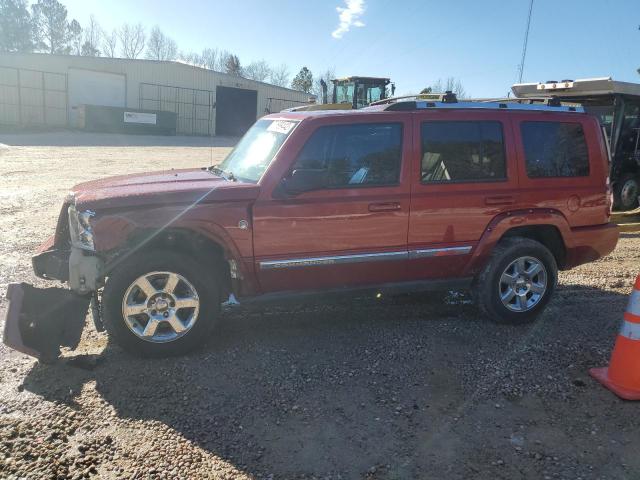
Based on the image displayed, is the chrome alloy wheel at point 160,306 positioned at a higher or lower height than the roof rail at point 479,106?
lower

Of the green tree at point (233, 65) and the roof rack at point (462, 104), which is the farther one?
the green tree at point (233, 65)

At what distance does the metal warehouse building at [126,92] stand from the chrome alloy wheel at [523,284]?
27627mm

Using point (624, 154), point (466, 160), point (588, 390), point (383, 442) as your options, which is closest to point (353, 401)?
point (383, 442)

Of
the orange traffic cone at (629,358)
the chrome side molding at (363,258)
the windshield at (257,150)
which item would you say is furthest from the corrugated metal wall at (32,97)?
the orange traffic cone at (629,358)

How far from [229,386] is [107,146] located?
78.7ft

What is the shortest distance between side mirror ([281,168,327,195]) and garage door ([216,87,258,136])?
133 feet

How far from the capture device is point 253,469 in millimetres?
2861

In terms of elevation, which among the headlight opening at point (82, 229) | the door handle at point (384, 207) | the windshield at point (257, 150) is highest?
the windshield at point (257, 150)

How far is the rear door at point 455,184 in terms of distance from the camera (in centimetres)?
454

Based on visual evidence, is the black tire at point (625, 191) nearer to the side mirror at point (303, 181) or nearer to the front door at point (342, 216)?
the front door at point (342, 216)

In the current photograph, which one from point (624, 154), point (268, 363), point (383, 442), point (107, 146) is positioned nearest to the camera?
point (383, 442)

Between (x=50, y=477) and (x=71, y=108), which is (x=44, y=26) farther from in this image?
(x=50, y=477)

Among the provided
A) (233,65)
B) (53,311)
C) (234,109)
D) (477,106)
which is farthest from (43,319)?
(233,65)

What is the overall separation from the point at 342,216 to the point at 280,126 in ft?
3.46
